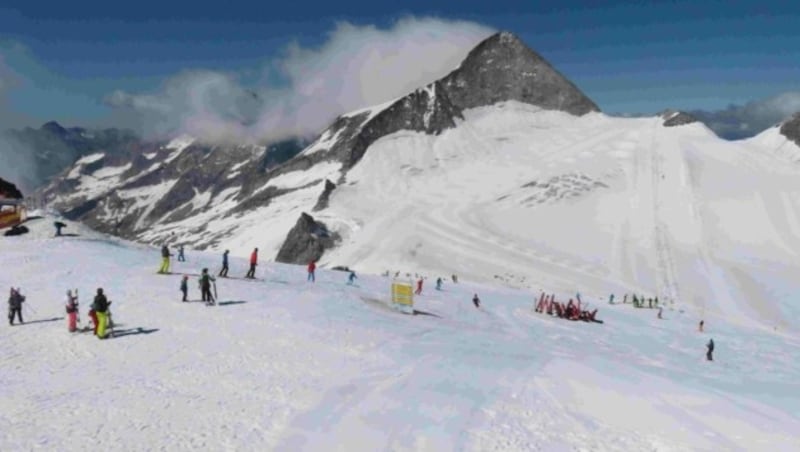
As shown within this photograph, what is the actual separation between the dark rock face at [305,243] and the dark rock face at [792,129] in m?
125

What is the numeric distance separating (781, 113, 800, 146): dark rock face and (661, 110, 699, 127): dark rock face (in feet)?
72.4

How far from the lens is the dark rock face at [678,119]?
181625 mm

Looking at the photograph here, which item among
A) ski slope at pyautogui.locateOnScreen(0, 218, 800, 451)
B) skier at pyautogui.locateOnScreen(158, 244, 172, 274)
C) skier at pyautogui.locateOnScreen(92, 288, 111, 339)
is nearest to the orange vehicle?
ski slope at pyautogui.locateOnScreen(0, 218, 800, 451)

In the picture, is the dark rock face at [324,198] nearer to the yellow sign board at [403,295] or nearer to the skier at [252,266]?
the skier at [252,266]

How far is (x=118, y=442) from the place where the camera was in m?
16.6

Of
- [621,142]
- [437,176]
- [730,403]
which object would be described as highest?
[621,142]

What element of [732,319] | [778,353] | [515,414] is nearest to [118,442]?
[515,414]

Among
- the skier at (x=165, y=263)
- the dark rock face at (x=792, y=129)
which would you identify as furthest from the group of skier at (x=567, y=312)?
the dark rock face at (x=792, y=129)

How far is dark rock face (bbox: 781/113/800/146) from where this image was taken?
571ft

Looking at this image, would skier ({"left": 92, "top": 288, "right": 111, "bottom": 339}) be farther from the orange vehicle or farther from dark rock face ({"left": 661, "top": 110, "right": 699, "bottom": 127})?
dark rock face ({"left": 661, "top": 110, "right": 699, "bottom": 127})

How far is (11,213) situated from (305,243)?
74.7 meters

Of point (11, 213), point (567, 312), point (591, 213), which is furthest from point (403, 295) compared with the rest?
point (591, 213)

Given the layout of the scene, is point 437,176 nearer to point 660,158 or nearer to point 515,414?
point 660,158

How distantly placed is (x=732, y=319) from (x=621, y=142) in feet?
356
